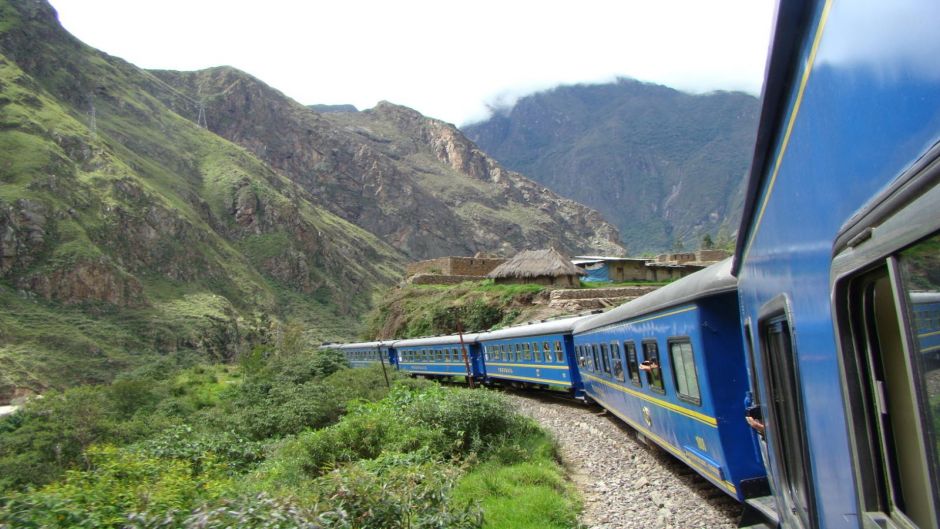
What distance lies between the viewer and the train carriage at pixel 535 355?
54.3 feet

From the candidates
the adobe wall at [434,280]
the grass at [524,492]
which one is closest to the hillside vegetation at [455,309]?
the adobe wall at [434,280]

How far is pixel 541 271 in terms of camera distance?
4347 cm

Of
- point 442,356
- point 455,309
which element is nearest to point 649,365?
point 442,356

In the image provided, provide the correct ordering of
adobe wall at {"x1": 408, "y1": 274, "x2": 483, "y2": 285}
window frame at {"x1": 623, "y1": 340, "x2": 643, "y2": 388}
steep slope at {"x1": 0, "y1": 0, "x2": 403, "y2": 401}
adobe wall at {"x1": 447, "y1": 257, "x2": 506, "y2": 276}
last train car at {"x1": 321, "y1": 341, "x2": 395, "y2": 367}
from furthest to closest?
adobe wall at {"x1": 447, "y1": 257, "x2": 506, "y2": 276} → adobe wall at {"x1": 408, "y1": 274, "x2": 483, "y2": 285} → steep slope at {"x1": 0, "y1": 0, "x2": 403, "y2": 401} → last train car at {"x1": 321, "y1": 341, "x2": 395, "y2": 367} → window frame at {"x1": 623, "y1": 340, "x2": 643, "y2": 388}

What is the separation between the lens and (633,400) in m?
10.2

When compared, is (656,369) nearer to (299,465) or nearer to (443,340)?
(299,465)

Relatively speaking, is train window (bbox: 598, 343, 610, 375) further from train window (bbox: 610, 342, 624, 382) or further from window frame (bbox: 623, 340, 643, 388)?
window frame (bbox: 623, 340, 643, 388)

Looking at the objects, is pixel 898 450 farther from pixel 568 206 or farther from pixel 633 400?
pixel 568 206

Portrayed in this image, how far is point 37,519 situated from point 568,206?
160061 mm

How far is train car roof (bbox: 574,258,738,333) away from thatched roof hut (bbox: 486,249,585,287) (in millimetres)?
32853

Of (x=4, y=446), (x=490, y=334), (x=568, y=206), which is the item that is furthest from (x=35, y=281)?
(x=568, y=206)

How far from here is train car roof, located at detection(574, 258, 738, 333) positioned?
587cm

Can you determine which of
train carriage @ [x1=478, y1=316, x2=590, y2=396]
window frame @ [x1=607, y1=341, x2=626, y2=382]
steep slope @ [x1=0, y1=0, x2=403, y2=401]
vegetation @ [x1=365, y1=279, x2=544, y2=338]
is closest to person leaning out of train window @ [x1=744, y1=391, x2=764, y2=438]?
window frame @ [x1=607, y1=341, x2=626, y2=382]

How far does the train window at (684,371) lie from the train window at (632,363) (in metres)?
1.91
